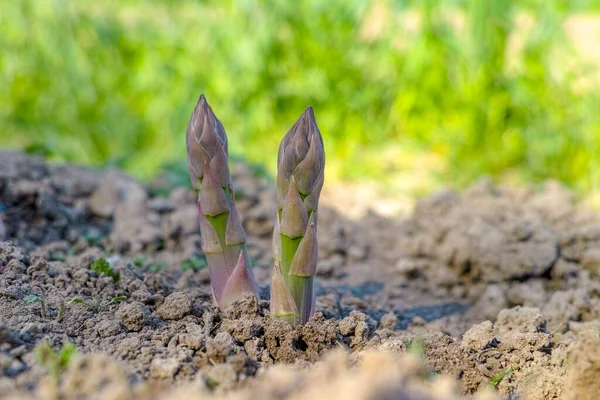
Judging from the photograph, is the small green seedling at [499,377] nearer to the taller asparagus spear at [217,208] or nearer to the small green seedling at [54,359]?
the taller asparagus spear at [217,208]

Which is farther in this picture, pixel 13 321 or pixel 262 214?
pixel 262 214

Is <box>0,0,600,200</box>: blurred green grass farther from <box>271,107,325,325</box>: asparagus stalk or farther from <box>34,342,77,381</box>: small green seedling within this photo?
<box>34,342,77,381</box>: small green seedling

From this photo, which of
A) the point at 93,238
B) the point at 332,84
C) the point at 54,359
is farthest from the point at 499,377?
the point at 332,84

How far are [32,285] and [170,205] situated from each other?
190cm

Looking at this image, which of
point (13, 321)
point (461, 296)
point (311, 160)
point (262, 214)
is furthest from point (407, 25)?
point (13, 321)

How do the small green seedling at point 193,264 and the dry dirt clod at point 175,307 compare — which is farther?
the small green seedling at point 193,264

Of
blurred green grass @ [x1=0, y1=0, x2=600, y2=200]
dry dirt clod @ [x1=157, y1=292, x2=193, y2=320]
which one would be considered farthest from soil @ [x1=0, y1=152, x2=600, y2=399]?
blurred green grass @ [x1=0, y1=0, x2=600, y2=200]

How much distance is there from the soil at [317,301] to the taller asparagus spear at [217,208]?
11cm

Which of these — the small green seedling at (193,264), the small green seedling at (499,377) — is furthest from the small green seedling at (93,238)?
the small green seedling at (499,377)

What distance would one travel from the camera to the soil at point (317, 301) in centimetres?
195

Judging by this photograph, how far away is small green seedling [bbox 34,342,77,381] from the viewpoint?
1.91 meters

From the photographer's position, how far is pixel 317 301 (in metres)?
3.26

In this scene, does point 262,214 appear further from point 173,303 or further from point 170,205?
point 173,303

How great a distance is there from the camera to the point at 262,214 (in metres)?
4.54
